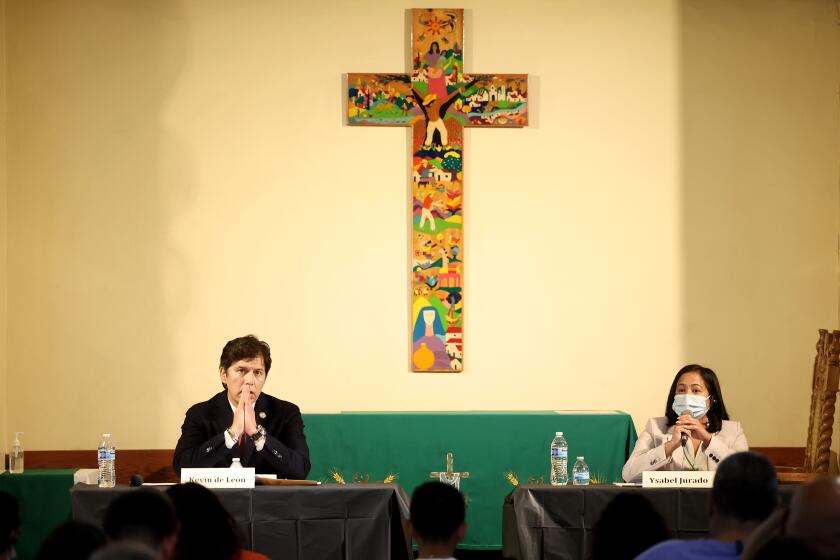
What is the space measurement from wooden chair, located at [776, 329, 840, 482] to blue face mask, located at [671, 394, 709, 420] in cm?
87

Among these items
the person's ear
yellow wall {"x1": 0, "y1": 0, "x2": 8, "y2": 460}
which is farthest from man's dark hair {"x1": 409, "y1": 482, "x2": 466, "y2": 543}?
yellow wall {"x1": 0, "y1": 0, "x2": 8, "y2": 460}

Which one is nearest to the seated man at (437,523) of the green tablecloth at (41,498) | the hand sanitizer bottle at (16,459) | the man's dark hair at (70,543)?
the man's dark hair at (70,543)

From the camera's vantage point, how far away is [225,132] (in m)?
6.93

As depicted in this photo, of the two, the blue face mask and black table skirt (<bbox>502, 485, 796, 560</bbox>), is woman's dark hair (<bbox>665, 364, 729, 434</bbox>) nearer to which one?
the blue face mask

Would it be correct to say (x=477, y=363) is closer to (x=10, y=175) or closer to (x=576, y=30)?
(x=576, y=30)

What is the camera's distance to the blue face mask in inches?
202

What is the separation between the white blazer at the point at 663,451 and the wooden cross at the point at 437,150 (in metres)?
1.90

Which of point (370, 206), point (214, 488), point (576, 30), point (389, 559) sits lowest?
point (389, 559)

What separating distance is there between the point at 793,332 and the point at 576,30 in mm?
2286

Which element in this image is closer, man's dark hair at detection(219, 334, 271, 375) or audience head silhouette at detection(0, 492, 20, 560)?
audience head silhouette at detection(0, 492, 20, 560)

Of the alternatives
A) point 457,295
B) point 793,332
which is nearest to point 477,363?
point 457,295

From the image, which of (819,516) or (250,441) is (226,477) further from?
(819,516)

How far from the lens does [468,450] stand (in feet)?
20.5

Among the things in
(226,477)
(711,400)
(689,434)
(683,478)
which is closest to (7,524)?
(226,477)
